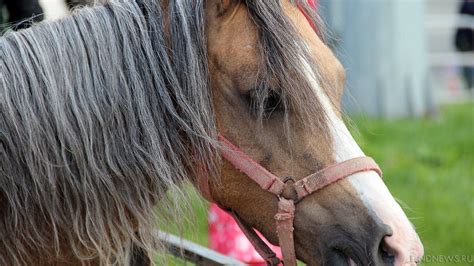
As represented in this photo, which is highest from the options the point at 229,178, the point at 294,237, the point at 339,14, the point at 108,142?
the point at 108,142

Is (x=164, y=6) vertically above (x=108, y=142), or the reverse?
(x=164, y=6)

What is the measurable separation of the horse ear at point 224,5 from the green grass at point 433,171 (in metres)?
1.01

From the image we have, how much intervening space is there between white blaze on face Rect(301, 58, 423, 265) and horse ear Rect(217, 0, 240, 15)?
28 cm

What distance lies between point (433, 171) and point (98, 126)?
5.08 m

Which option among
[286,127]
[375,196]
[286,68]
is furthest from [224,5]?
[375,196]

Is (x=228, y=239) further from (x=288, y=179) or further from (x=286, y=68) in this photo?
(x=286, y=68)

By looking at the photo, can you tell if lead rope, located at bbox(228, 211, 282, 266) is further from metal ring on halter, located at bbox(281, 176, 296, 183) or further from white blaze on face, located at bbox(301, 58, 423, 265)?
white blaze on face, located at bbox(301, 58, 423, 265)

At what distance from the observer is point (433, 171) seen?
7.10 meters

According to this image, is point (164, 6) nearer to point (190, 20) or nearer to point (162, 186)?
point (190, 20)

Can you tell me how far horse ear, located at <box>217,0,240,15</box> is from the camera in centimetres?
257

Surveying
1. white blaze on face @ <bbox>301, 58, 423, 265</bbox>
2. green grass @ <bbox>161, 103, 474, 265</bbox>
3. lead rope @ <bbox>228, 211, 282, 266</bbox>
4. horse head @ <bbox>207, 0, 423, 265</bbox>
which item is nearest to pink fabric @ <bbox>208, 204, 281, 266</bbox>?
green grass @ <bbox>161, 103, 474, 265</bbox>

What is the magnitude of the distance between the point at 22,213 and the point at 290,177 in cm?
78

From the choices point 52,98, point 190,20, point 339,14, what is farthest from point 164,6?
point 339,14

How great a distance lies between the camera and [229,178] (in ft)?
8.48
